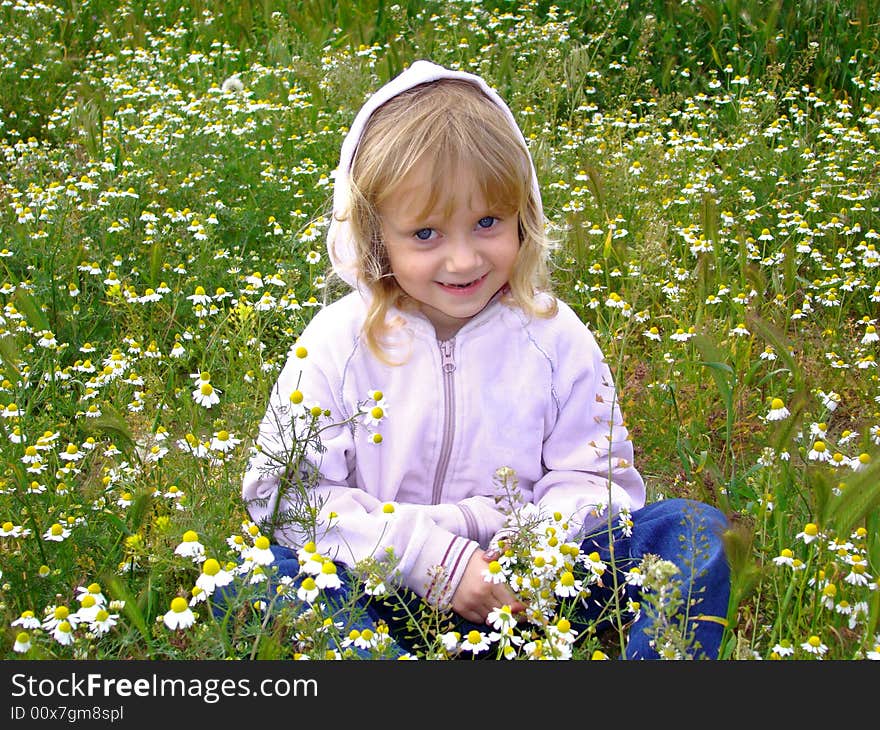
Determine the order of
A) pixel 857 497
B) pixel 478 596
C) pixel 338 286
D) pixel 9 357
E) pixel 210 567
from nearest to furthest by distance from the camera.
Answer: pixel 210 567 < pixel 857 497 < pixel 478 596 < pixel 9 357 < pixel 338 286

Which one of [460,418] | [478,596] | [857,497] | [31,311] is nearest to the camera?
[857,497]

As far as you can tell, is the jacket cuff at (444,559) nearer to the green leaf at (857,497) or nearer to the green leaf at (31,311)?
the green leaf at (857,497)

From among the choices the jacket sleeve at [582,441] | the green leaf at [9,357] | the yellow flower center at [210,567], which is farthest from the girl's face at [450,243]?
the green leaf at [9,357]

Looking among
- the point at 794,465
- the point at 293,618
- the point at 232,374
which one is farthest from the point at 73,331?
the point at 794,465

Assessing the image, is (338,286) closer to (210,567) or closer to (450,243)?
(450,243)

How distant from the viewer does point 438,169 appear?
244 centimetres

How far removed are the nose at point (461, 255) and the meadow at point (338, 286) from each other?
0.37m

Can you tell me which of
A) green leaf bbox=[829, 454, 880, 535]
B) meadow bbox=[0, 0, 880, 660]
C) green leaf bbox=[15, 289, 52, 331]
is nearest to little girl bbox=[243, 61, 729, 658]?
meadow bbox=[0, 0, 880, 660]

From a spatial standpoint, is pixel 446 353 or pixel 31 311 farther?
pixel 31 311

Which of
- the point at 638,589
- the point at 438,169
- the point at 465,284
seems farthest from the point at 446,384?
the point at 638,589

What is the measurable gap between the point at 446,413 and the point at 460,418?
3cm

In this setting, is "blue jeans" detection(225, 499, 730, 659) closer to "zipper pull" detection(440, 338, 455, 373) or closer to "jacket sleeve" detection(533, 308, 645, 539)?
"jacket sleeve" detection(533, 308, 645, 539)

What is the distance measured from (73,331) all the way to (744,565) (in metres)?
2.47

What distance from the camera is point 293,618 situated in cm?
204
